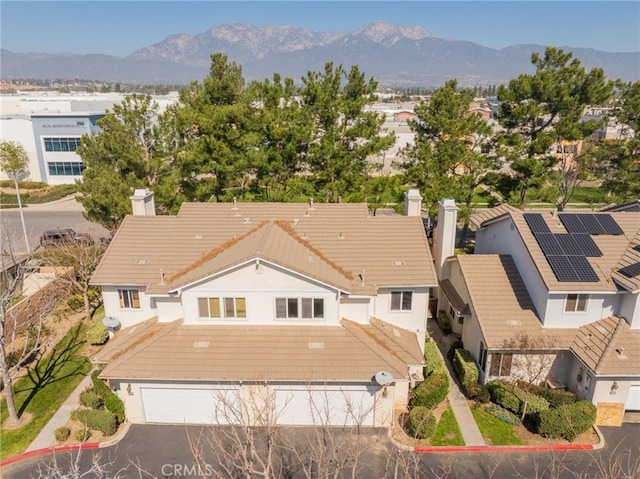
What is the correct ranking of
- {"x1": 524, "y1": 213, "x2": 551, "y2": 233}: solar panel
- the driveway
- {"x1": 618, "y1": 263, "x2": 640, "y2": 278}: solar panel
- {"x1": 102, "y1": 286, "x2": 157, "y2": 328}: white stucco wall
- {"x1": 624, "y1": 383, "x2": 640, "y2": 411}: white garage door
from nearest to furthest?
the driveway, {"x1": 624, "y1": 383, "x2": 640, "y2": 411}: white garage door, {"x1": 618, "y1": 263, "x2": 640, "y2": 278}: solar panel, {"x1": 102, "y1": 286, "x2": 157, "y2": 328}: white stucco wall, {"x1": 524, "y1": 213, "x2": 551, "y2": 233}: solar panel

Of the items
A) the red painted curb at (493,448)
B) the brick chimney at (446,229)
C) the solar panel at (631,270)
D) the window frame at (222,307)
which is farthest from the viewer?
the brick chimney at (446,229)

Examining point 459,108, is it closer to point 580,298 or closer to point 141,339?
point 580,298

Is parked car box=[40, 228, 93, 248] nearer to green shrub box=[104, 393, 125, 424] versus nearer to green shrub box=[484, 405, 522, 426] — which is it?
green shrub box=[104, 393, 125, 424]

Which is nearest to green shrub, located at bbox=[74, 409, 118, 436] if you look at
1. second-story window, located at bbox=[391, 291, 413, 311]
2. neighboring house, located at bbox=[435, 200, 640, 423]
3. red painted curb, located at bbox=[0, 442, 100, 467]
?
red painted curb, located at bbox=[0, 442, 100, 467]

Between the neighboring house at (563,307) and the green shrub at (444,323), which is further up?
the neighboring house at (563,307)

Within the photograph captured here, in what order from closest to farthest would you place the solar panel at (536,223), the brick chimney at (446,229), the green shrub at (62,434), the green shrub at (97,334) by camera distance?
the green shrub at (62,434), the solar panel at (536,223), the green shrub at (97,334), the brick chimney at (446,229)

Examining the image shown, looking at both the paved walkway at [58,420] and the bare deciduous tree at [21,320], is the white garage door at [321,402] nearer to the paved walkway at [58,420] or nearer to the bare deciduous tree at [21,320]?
the paved walkway at [58,420]

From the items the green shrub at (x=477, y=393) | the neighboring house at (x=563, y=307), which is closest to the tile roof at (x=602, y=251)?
the neighboring house at (x=563, y=307)

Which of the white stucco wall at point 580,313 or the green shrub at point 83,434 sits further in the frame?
the white stucco wall at point 580,313
